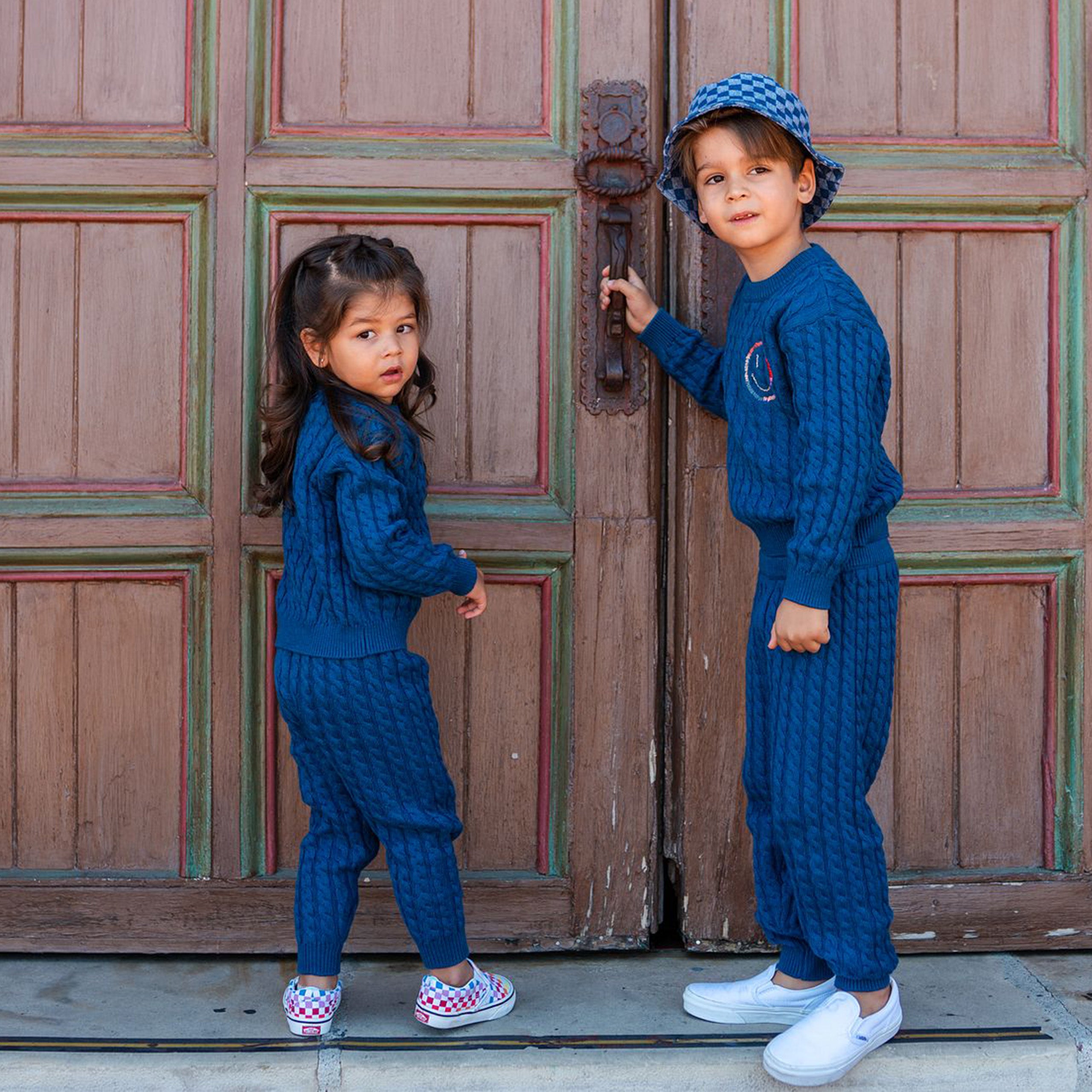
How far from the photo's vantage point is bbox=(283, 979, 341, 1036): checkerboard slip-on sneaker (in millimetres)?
2197

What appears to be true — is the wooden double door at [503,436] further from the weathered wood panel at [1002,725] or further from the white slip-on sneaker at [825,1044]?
the white slip-on sneaker at [825,1044]

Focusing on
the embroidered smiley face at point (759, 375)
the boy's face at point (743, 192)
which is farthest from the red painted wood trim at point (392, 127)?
the embroidered smiley face at point (759, 375)

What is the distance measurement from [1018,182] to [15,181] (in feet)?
6.38

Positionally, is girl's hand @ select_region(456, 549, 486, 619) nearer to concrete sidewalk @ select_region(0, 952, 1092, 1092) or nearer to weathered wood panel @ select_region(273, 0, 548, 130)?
concrete sidewalk @ select_region(0, 952, 1092, 1092)

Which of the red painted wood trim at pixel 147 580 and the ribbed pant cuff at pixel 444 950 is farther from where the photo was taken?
the red painted wood trim at pixel 147 580

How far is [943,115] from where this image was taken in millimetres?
2529

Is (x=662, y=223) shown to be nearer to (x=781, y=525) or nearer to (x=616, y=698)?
(x=781, y=525)

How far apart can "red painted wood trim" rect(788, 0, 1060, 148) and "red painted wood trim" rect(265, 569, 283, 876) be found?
1387 millimetres

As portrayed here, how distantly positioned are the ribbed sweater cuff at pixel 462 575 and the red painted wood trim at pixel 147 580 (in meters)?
0.66

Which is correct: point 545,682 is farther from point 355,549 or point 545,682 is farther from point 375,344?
point 375,344

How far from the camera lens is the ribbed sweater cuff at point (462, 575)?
2127 millimetres

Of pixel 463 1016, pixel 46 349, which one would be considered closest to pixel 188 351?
pixel 46 349

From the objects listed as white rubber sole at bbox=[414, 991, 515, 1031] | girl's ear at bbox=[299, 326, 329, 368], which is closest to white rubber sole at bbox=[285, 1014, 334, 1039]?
white rubber sole at bbox=[414, 991, 515, 1031]

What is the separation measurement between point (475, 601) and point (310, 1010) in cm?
75
